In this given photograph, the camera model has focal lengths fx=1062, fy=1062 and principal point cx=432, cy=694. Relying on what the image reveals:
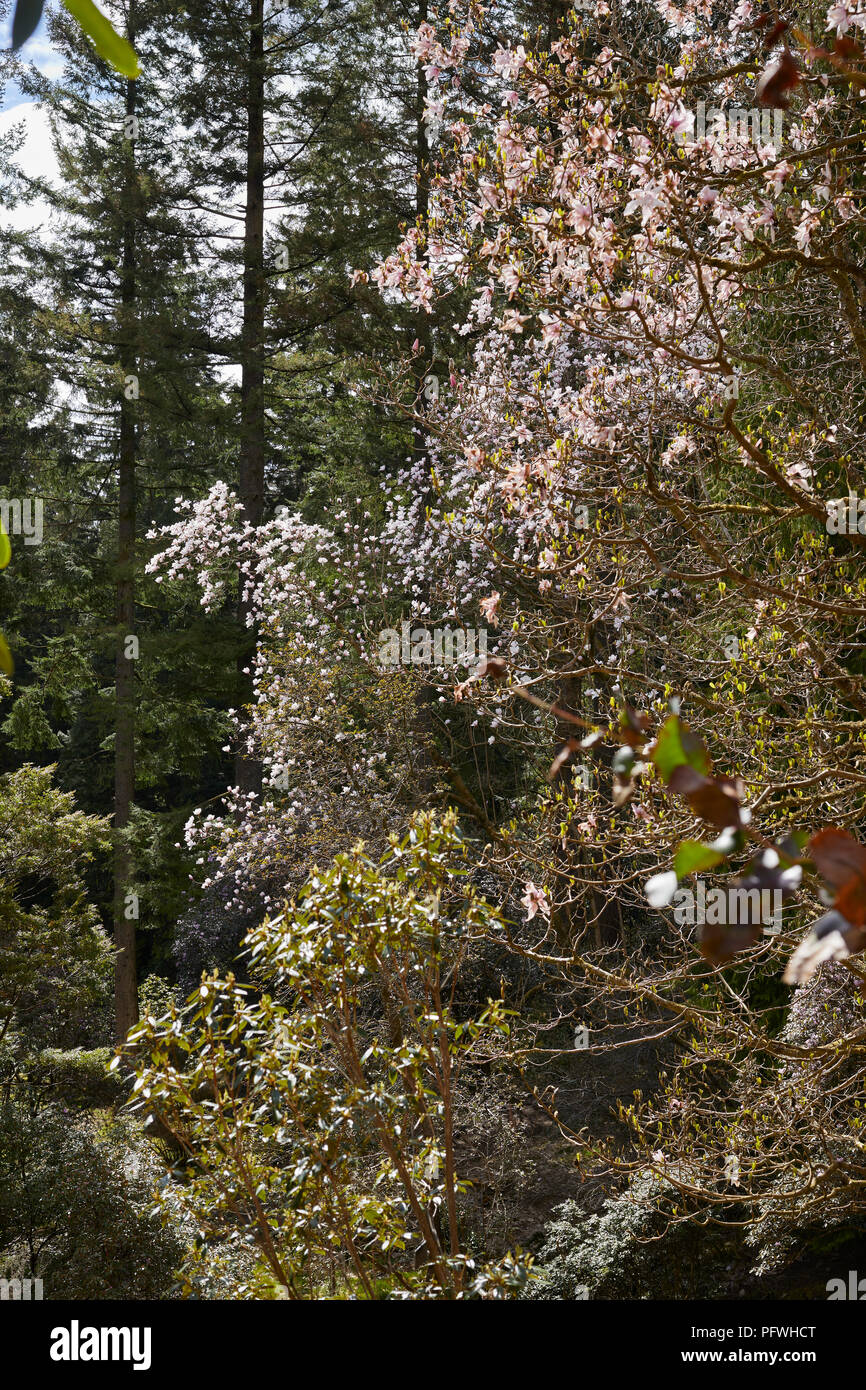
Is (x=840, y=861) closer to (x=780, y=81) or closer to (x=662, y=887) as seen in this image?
(x=662, y=887)

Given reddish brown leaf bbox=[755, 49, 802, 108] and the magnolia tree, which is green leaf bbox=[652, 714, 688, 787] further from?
the magnolia tree

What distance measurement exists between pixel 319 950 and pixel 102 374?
9919mm

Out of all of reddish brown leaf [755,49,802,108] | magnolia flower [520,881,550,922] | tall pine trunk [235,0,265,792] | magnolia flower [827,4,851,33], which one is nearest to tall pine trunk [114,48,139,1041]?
tall pine trunk [235,0,265,792]

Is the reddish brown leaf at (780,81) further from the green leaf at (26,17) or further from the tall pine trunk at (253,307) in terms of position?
the tall pine trunk at (253,307)

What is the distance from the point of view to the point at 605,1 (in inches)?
128

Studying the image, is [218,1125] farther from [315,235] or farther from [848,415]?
[315,235]

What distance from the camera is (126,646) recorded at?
1091 centimetres

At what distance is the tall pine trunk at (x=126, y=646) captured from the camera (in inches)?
420

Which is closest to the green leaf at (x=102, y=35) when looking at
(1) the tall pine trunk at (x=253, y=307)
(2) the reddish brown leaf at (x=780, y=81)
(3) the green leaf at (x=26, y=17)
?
(3) the green leaf at (x=26, y=17)

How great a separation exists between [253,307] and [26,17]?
38.0 feet

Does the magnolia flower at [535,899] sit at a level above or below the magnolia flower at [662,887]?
below

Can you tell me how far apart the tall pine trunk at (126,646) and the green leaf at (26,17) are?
10.6 meters

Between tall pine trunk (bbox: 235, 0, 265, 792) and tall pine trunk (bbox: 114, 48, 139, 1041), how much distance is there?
1158 millimetres
